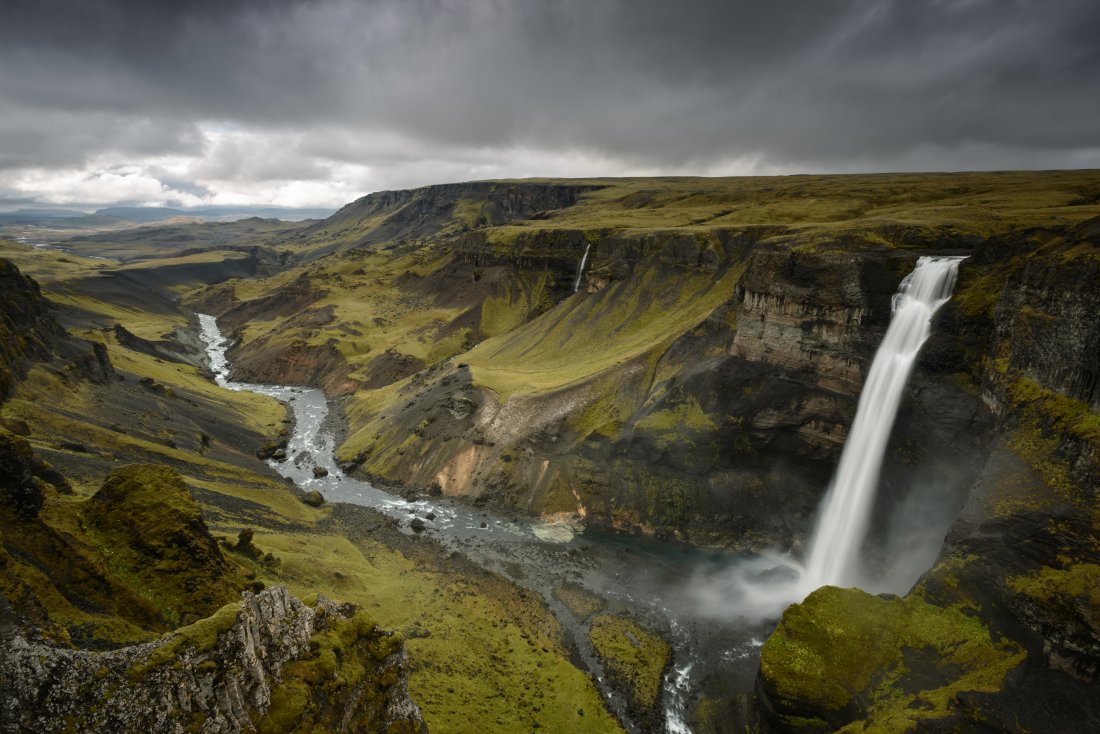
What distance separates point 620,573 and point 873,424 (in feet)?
75.9

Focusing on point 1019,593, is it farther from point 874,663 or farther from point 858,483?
point 858,483

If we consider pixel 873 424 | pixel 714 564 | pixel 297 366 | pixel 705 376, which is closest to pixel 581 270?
pixel 705 376

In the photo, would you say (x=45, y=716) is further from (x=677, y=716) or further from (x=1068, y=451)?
(x=1068, y=451)

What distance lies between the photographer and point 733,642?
35500 mm

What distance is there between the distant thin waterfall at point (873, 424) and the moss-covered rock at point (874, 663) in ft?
46.2

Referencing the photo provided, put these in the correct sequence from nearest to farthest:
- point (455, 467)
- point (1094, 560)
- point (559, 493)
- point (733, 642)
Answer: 1. point (1094, 560)
2. point (733, 642)
3. point (559, 493)
4. point (455, 467)

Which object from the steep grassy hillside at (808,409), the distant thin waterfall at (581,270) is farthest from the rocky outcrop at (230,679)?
the distant thin waterfall at (581,270)

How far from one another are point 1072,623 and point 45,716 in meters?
31.3

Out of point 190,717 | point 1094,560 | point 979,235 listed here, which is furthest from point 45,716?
point 979,235

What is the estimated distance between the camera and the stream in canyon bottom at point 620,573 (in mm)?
32969

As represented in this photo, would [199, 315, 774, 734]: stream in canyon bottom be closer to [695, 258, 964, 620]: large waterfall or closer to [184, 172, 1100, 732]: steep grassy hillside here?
[695, 258, 964, 620]: large waterfall

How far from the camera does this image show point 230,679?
14.0 meters

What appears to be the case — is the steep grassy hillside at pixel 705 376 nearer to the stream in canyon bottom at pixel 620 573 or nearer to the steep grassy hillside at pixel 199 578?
the stream in canyon bottom at pixel 620 573

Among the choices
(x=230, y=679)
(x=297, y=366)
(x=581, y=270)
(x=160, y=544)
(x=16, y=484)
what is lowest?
(x=297, y=366)
